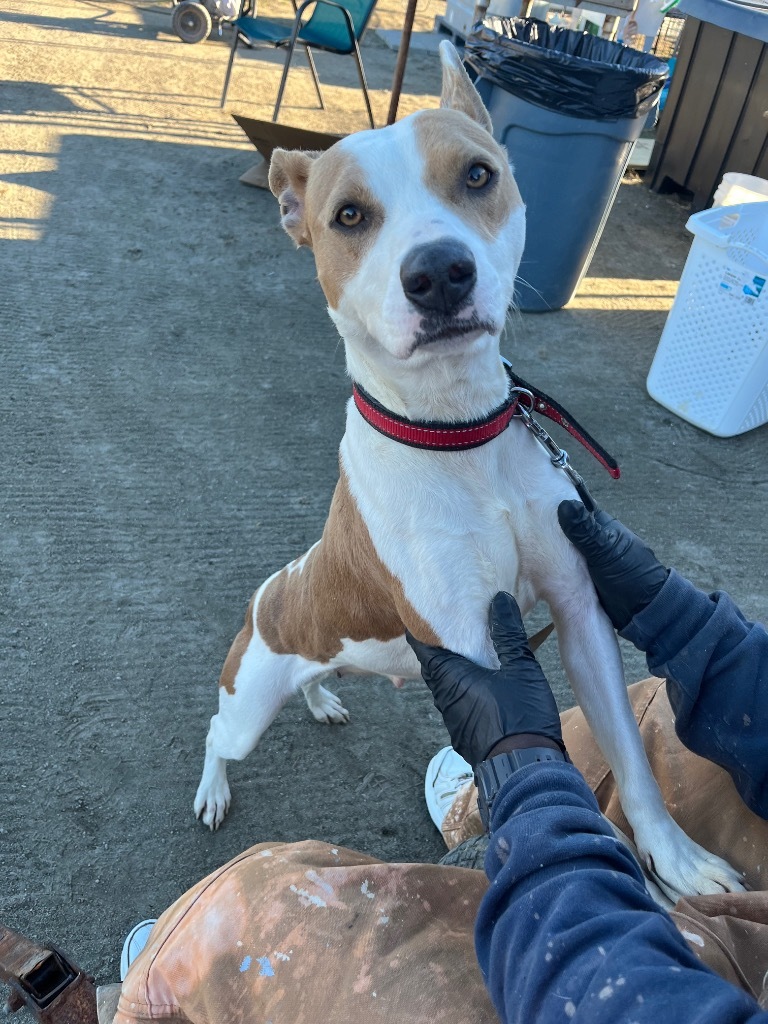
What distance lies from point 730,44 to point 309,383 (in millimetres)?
4911

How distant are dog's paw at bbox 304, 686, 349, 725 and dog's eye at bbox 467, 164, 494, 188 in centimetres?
178

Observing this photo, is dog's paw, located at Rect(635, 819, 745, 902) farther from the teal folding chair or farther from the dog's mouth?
the teal folding chair

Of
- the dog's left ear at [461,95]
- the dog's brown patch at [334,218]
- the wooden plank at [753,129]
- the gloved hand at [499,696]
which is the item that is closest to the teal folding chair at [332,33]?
the wooden plank at [753,129]

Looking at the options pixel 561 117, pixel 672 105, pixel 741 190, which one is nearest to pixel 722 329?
pixel 741 190

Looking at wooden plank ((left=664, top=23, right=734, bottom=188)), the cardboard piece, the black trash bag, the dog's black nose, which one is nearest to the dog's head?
the dog's black nose

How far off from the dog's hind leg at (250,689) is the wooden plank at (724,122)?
629 centimetres

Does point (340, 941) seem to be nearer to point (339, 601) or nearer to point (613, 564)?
point (339, 601)

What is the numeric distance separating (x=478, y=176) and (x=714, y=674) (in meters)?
1.29

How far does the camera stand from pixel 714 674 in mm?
1700

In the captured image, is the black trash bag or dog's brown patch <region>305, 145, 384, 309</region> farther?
the black trash bag

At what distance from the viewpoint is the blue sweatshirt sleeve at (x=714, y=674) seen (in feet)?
5.17

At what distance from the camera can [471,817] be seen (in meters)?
2.16

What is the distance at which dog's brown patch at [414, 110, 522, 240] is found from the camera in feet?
5.97

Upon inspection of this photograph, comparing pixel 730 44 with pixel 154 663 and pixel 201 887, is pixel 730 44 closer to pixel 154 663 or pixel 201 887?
pixel 154 663
